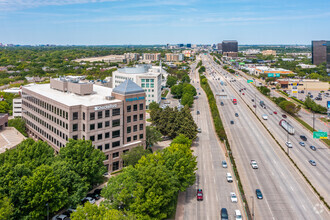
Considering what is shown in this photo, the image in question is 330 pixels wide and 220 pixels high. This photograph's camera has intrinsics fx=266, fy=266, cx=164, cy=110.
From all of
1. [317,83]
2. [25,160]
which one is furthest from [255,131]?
[317,83]

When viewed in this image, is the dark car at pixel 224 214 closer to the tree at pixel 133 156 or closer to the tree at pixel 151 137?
the tree at pixel 133 156

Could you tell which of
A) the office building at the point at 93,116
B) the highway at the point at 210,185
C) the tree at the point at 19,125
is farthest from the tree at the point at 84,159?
the tree at the point at 19,125

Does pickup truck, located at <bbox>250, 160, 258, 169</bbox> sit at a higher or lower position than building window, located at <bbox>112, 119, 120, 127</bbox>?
lower

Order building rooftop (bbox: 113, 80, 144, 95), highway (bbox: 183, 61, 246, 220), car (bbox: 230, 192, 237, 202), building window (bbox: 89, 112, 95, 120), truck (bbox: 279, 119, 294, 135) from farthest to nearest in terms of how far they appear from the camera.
Result: truck (bbox: 279, 119, 294, 135), building rooftop (bbox: 113, 80, 144, 95), building window (bbox: 89, 112, 95, 120), car (bbox: 230, 192, 237, 202), highway (bbox: 183, 61, 246, 220)

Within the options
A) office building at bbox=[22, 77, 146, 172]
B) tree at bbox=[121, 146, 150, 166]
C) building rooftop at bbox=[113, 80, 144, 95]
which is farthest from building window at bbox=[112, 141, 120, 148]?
building rooftop at bbox=[113, 80, 144, 95]

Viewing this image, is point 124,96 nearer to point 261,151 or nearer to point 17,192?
point 17,192

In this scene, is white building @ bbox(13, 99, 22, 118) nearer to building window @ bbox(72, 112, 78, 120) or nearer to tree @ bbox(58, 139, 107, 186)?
building window @ bbox(72, 112, 78, 120)
